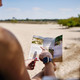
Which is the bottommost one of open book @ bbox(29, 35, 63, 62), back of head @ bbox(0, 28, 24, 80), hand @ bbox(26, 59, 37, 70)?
hand @ bbox(26, 59, 37, 70)

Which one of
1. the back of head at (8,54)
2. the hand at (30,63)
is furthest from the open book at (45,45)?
the back of head at (8,54)

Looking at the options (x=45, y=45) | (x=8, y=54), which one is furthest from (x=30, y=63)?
(x=8, y=54)

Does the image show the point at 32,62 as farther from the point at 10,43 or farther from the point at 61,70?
the point at 61,70

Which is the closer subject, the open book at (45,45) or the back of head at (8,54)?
the back of head at (8,54)

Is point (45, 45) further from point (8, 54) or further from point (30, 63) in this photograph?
point (8, 54)

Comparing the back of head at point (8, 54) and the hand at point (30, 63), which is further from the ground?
the back of head at point (8, 54)

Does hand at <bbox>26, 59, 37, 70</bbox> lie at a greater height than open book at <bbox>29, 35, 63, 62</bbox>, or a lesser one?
lesser

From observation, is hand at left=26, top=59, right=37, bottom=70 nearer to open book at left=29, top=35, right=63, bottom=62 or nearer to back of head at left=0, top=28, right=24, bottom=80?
open book at left=29, top=35, right=63, bottom=62

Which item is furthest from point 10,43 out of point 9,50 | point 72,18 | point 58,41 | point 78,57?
point 72,18

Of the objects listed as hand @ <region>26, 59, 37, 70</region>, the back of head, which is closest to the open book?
hand @ <region>26, 59, 37, 70</region>

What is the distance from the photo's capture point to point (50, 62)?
151cm

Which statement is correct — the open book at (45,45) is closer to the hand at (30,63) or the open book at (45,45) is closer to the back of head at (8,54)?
the hand at (30,63)

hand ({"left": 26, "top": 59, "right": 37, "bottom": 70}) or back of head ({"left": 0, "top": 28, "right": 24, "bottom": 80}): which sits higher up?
back of head ({"left": 0, "top": 28, "right": 24, "bottom": 80})

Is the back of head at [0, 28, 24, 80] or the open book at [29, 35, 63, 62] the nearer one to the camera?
the back of head at [0, 28, 24, 80]
